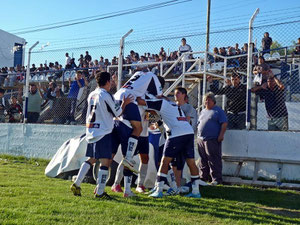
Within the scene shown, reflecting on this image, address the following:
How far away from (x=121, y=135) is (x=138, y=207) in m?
1.66

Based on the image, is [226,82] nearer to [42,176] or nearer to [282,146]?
[282,146]

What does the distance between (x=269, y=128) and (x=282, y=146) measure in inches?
21.2

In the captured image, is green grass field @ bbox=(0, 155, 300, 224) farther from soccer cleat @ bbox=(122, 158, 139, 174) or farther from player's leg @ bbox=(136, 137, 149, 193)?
player's leg @ bbox=(136, 137, 149, 193)

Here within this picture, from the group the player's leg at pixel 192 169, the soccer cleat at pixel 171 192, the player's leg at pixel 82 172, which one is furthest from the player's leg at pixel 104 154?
the player's leg at pixel 192 169

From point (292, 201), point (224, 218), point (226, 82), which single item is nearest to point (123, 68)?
point (226, 82)

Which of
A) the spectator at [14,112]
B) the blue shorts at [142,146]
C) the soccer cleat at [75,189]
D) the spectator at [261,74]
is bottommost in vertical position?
the soccer cleat at [75,189]

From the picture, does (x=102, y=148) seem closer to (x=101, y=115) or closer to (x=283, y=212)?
(x=101, y=115)

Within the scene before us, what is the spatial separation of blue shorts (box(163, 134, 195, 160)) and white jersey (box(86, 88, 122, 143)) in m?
1.02

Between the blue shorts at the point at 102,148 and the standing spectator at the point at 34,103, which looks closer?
the blue shorts at the point at 102,148

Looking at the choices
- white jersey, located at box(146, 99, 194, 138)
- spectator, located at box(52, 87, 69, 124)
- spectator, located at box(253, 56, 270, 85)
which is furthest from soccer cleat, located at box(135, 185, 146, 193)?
spectator, located at box(52, 87, 69, 124)

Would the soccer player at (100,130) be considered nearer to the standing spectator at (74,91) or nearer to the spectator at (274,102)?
the spectator at (274,102)

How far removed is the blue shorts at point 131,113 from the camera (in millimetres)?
6312

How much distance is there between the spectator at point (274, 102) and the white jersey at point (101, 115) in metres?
3.89

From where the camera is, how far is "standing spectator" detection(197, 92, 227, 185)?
26.0 feet
